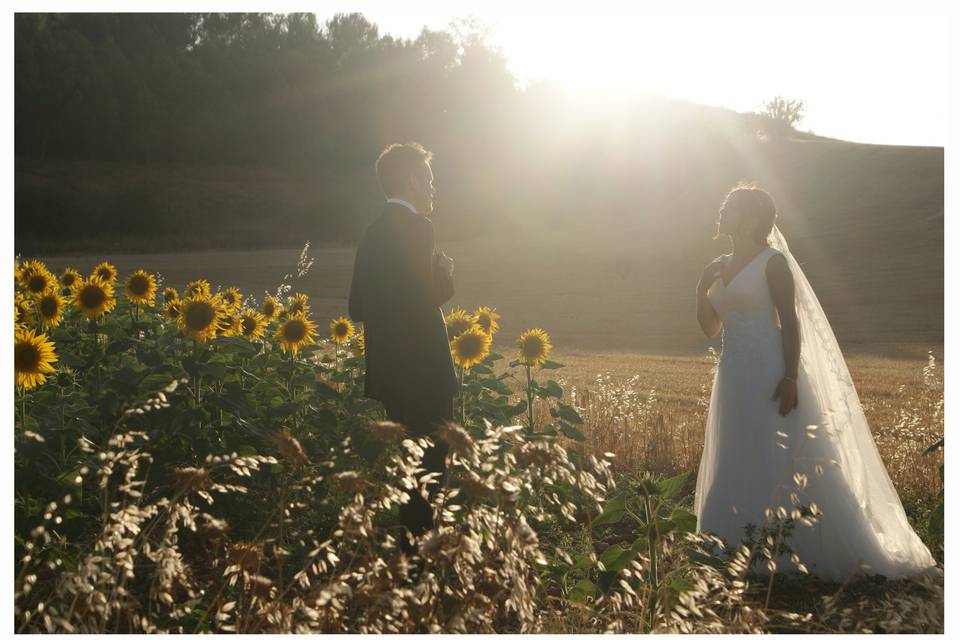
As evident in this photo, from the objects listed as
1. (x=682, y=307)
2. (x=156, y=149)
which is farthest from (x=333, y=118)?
(x=682, y=307)

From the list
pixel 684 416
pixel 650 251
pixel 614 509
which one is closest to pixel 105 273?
pixel 614 509

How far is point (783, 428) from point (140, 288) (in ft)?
11.9

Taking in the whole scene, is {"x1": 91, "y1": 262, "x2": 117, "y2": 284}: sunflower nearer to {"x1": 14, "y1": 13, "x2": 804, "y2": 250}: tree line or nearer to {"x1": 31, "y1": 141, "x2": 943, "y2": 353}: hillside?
{"x1": 31, "y1": 141, "x2": 943, "y2": 353}: hillside

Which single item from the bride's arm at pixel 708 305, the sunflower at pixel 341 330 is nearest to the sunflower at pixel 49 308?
the sunflower at pixel 341 330

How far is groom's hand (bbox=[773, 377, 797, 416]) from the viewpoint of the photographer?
4.55 meters

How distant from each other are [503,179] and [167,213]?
18.6 meters

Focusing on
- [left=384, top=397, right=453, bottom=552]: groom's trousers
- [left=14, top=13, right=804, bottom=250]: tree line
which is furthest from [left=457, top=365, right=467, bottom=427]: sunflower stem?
[left=14, top=13, right=804, bottom=250]: tree line

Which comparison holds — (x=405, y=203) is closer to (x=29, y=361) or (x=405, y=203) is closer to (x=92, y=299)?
(x=29, y=361)

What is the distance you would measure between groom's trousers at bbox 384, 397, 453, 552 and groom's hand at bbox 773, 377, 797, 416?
5.72 feet

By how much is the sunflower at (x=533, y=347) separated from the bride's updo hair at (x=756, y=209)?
52.8 inches

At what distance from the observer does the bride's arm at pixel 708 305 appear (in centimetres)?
503
